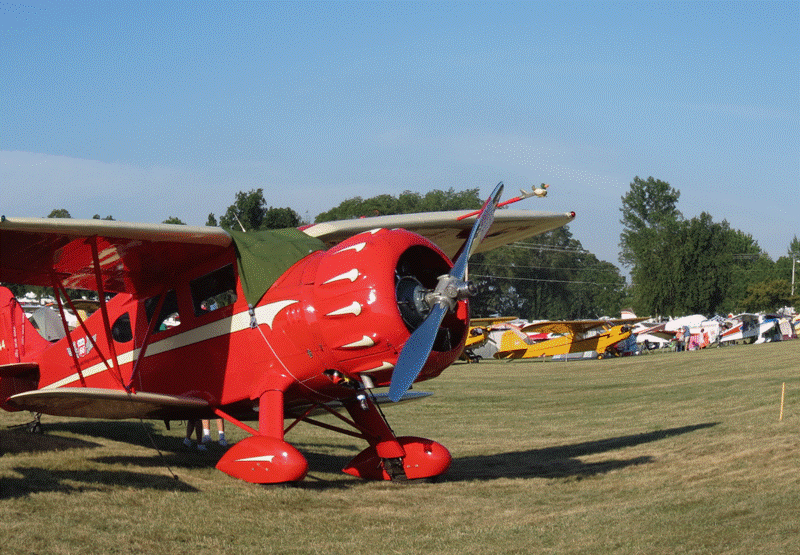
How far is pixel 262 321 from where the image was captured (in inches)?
342

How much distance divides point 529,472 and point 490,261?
9343 centimetres

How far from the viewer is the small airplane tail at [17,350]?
11.9 metres

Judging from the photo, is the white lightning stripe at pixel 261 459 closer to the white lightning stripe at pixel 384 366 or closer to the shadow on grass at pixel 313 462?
the shadow on grass at pixel 313 462

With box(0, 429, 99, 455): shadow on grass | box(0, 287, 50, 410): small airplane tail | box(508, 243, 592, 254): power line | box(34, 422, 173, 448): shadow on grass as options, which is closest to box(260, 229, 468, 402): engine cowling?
box(0, 429, 99, 455): shadow on grass

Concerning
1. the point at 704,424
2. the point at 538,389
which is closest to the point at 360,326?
the point at 704,424

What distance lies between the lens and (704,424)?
12.8 m

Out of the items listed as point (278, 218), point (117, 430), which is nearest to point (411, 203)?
point (278, 218)

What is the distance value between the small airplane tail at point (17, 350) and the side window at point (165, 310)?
9.20ft

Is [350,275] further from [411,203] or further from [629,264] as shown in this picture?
[629,264]

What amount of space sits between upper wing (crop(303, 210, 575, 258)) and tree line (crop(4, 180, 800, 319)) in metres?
41.5

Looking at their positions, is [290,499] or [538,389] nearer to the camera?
[290,499]

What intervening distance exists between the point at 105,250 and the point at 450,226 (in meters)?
4.58

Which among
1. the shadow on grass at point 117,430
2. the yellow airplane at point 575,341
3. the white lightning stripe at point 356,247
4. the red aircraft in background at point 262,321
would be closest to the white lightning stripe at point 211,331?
the red aircraft in background at point 262,321

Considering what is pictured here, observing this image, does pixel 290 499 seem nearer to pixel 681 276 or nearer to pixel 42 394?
pixel 42 394
